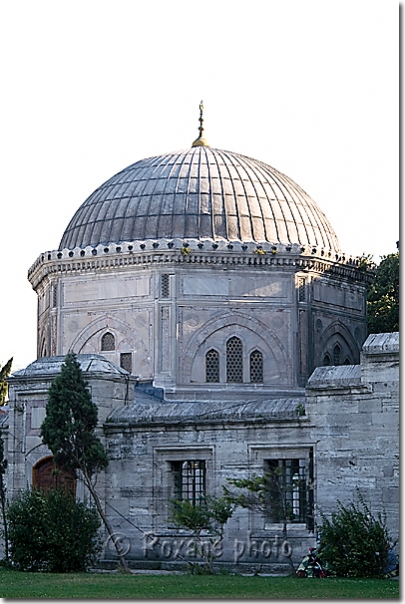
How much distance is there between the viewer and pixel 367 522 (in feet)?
74.8

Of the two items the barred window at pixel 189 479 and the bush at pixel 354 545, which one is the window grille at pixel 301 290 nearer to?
the barred window at pixel 189 479

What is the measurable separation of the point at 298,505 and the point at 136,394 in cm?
767

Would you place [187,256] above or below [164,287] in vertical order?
above

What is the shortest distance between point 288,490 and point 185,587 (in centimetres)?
509

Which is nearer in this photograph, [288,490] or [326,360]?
[288,490]

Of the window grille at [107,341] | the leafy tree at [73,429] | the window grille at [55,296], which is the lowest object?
the leafy tree at [73,429]

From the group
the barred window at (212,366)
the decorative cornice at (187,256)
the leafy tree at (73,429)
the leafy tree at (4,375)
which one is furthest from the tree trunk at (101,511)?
the leafy tree at (4,375)

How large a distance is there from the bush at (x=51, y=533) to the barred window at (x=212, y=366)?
915 cm

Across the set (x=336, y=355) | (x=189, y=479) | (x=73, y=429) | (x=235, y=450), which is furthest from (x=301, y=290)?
(x=73, y=429)

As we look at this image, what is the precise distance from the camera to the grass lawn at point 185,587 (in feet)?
62.0

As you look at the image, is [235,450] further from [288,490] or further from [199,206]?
[199,206]

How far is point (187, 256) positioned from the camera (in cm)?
3375

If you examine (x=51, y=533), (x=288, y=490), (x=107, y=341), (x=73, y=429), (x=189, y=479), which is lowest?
(x=51, y=533)

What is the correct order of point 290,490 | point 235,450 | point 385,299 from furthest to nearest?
point 385,299 → point 235,450 → point 290,490
